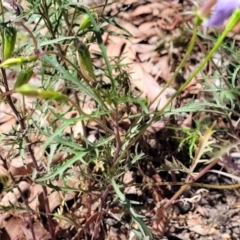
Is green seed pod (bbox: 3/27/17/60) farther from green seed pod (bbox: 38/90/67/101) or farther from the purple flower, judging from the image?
the purple flower

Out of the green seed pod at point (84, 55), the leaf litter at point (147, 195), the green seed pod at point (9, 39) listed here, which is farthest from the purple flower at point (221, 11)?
the leaf litter at point (147, 195)

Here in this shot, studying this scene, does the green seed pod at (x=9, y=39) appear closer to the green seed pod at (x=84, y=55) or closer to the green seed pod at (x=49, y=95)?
the green seed pod at (x=84, y=55)

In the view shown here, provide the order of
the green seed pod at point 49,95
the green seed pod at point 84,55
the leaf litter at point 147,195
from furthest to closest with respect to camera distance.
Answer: the leaf litter at point 147,195, the green seed pod at point 84,55, the green seed pod at point 49,95

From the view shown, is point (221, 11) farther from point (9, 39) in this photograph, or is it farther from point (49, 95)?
point (9, 39)

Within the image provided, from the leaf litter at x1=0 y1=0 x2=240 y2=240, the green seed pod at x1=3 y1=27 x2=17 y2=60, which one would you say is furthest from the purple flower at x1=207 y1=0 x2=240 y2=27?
the leaf litter at x1=0 y1=0 x2=240 y2=240

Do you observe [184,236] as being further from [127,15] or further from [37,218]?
[127,15]

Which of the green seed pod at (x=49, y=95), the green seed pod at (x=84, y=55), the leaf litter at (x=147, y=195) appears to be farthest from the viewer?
the leaf litter at (x=147, y=195)

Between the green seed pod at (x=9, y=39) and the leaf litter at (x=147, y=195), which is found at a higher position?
the green seed pod at (x=9, y=39)

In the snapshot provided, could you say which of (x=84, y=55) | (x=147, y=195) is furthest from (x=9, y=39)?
(x=147, y=195)
